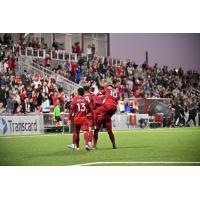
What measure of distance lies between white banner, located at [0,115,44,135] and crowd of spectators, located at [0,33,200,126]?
251 mm

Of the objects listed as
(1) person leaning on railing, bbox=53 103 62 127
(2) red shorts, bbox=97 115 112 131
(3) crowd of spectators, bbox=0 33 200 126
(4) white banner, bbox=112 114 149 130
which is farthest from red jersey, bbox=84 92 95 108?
(4) white banner, bbox=112 114 149 130

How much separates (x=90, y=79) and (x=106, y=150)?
1.92 m

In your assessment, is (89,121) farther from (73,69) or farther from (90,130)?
(73,69)

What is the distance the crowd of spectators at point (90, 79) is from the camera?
1398 centimetres

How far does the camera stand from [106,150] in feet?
42.6

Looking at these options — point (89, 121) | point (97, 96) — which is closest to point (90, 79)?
point (97, 96)

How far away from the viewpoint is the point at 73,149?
42.7 feet

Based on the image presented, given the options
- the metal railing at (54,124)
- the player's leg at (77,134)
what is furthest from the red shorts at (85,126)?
the metal railing at (54,124)

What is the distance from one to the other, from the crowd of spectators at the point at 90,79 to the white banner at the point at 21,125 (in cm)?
25

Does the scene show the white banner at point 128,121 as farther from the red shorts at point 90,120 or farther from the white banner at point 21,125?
the red shorts at point 90,120

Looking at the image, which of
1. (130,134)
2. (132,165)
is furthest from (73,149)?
(130,134)

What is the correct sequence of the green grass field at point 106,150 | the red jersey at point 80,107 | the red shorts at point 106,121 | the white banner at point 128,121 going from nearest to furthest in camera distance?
the green grass field at point 106,150
the red jersey at point 80,107
the red shorts at point 106,121
the white banner at point 128,121
